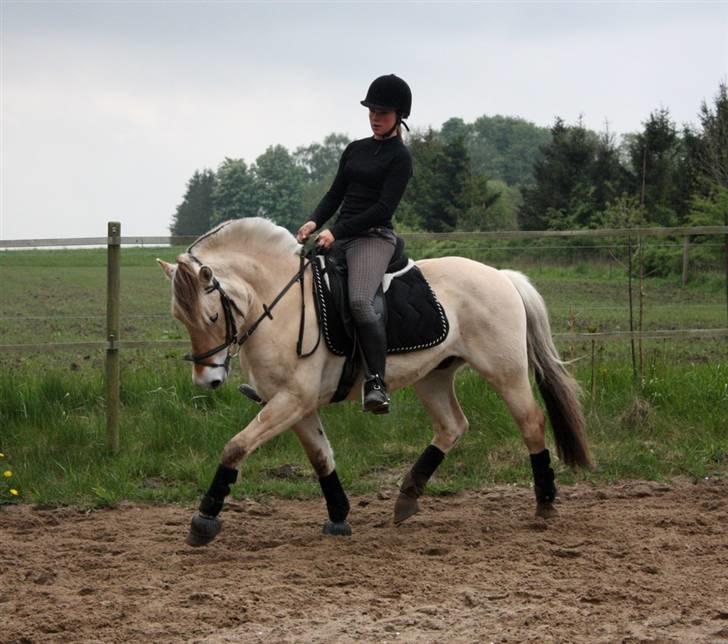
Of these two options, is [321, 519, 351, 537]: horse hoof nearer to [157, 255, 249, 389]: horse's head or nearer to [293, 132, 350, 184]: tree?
[157, 255, 249, 389]: horse's head

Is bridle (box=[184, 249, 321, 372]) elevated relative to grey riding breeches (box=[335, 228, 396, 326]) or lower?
lower

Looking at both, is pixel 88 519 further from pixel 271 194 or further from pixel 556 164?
pixel 271 194

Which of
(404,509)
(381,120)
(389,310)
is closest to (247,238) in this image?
(389,310)

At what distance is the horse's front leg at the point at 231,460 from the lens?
5863 millimetres

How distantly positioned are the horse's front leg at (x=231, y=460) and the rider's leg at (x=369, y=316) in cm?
57

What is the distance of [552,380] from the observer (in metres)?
7.16

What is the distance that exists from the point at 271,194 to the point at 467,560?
34896mm

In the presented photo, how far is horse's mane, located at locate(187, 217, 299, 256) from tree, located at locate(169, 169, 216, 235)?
41.5 meters

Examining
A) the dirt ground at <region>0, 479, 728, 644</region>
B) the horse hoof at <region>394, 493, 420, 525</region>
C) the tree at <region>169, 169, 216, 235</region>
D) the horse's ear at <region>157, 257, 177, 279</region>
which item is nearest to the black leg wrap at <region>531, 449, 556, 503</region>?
the dirt ground at <region>0, 479, 728, 644</region>

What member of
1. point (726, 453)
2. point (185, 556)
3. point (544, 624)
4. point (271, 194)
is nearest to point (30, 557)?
point (185, 556)

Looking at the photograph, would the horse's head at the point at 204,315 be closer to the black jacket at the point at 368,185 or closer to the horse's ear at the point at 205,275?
the horse's ear at the point at 205,275

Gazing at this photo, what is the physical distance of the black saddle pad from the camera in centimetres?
629

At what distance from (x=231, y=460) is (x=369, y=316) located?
118cm

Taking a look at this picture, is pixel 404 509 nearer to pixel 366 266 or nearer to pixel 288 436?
pixel 366 266
